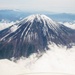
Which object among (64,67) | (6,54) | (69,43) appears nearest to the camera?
(64,67)

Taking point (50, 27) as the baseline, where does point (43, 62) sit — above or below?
below

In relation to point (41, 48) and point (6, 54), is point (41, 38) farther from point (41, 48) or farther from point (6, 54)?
point (6, 54)

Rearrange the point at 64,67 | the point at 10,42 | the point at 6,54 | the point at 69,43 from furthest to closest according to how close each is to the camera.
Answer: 1. the point at 69,43
2. the point at 10,42
3. the point at 6,54
4. the point at 64,67

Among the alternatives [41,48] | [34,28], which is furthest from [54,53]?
[34,28]

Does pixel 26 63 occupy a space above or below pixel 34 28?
below

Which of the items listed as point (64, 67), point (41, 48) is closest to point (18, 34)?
point (41, 48)

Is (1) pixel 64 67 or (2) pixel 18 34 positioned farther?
(2) pixel 18 34

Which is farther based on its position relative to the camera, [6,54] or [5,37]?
[5,37]

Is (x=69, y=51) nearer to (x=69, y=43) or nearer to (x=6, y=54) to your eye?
(x=69, y=43)

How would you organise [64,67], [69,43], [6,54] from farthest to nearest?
[69,43] → [6,54] → [64,67]
